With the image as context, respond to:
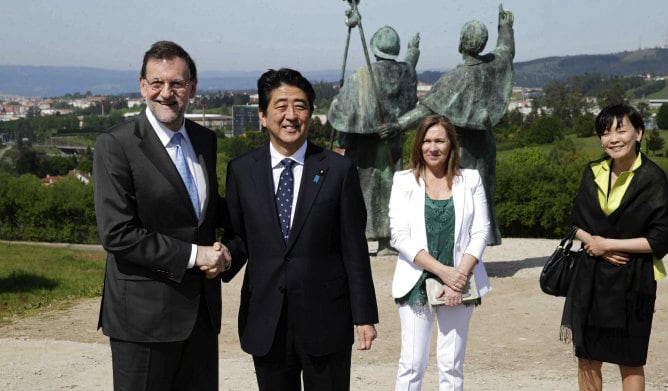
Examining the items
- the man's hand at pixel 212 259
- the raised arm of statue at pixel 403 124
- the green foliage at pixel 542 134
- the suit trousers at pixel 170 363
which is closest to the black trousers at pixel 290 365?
the suit trousers at pixel 170 363

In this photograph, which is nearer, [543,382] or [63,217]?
[543,382]

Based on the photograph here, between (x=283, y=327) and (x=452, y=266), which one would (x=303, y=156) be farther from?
(x=452, y=266)

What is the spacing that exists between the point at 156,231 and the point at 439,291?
1.67 m

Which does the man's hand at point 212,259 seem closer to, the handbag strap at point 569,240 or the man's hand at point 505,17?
the handbag strap at point 569,240

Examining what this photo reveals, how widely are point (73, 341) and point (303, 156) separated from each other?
16.2ft

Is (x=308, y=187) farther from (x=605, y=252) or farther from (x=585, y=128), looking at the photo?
(x=585, y=128)

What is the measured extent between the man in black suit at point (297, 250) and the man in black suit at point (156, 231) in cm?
19

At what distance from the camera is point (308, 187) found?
378 centimetres

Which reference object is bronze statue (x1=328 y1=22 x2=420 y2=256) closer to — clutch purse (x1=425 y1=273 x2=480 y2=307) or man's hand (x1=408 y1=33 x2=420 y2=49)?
man's hand (x1=408 y1=33 x2=420 y2=49)

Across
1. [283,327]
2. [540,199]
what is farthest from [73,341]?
[540,199]

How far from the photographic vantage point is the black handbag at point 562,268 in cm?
493

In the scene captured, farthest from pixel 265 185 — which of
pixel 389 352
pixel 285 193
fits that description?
pixel 389 352

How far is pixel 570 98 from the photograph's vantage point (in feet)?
238

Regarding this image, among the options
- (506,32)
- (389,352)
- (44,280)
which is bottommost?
(44,280)
